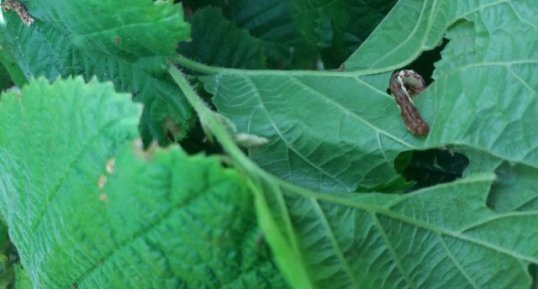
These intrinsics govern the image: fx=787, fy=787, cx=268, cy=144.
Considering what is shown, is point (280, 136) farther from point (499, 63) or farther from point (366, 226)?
point (499, 63)

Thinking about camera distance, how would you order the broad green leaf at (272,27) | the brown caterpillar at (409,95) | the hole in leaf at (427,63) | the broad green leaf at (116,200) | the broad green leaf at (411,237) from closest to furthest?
1. the broad green leaf at (116,200)
2. the broad green leaf at (411,237)
3. the brown caterpillar at (409,95)
4. the hole in leaf at (427,63)
5. the broad green leaf at (272,27)

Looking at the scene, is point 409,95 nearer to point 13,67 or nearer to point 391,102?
point 391,102

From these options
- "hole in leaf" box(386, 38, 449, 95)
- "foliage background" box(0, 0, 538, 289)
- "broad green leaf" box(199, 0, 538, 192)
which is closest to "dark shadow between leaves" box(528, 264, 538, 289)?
"foliage background" box(0, 0, 538, 289)

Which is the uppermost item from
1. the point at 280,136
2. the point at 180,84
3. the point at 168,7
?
the point at 168,7

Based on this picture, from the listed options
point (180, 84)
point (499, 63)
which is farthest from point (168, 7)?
point (499, 63)

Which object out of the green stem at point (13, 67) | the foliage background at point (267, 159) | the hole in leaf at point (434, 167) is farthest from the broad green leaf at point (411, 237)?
the green stem at point (13, 67)

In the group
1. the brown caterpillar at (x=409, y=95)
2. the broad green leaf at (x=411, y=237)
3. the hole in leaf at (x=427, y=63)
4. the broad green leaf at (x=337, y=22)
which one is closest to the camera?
the broad green leaf at (x=411, y=237)

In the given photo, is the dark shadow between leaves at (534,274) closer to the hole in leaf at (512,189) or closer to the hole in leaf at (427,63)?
the hole in leaf at (512,189)
